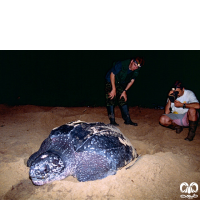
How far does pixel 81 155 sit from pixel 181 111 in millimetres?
1983

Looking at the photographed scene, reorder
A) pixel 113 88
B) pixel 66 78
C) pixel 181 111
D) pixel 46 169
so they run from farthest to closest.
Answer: pixel 66 78, pixel 113 88, pixel 181 111, pixel 46 169

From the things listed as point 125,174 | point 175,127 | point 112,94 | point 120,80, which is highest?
point 120,80

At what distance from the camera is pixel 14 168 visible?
1503mm

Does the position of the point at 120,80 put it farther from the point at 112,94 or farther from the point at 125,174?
the point at 125,174

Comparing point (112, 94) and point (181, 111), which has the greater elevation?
point (112, 94)

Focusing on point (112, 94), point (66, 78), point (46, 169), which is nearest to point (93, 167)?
point (46, 169)

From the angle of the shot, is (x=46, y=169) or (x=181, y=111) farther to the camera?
(x=181, y=111)

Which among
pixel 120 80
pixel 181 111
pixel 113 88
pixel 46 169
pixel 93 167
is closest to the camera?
pixel 46 169

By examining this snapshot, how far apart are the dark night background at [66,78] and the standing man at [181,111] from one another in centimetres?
170

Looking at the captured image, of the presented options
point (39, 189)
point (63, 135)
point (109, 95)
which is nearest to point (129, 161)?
point (63, 135)

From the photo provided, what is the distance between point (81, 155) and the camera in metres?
1.44

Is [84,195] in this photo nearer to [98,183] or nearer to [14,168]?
[98,183]

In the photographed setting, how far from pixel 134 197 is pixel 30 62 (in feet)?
14.6

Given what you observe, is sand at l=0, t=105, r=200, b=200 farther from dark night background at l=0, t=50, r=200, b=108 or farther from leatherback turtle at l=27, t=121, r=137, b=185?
dark night background at l=0, t=50, r=200, b=108
